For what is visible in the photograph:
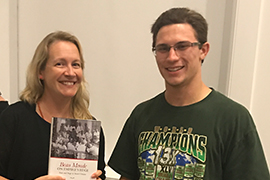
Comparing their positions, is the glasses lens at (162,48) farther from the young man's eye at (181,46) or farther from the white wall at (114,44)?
the white wall at (114,44)

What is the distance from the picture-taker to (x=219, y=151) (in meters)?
1.07

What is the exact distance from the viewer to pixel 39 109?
54.6 inches

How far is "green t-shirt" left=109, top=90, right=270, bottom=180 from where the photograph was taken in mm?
1034

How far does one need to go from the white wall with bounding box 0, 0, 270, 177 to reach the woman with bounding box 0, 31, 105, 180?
2.86ft

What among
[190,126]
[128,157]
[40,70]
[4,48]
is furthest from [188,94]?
[4,48]


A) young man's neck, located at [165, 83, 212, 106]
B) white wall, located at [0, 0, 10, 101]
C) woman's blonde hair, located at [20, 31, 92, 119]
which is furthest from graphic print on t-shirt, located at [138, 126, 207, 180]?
white wall, located at [0, 0, 10, 101]

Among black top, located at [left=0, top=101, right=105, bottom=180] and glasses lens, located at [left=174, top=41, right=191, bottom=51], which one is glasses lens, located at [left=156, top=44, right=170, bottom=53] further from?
black top, located at [left=0, top=101, right=105, bottom=180]

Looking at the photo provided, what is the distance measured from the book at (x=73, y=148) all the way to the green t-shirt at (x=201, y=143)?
242 millimetres

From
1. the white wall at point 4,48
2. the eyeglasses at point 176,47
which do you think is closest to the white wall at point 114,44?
the white wall at point 4,48

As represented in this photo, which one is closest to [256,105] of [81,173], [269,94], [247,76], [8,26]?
[269,94]

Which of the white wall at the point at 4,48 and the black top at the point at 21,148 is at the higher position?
the white wall at the point at 4,48

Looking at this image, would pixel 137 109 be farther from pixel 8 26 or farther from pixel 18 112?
pixel 8 26

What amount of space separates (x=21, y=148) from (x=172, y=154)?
0.80 metres

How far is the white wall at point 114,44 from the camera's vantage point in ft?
6.61
